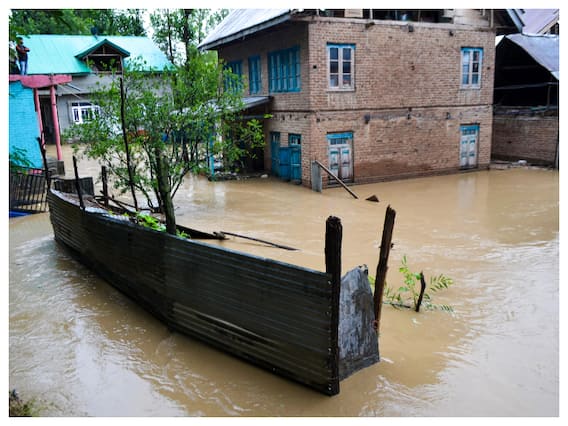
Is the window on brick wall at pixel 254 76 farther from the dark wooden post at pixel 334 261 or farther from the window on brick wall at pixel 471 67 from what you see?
the dark wooden post at pixel 334 261

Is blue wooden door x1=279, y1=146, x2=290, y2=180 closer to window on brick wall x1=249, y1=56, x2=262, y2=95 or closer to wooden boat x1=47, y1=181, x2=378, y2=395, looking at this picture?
window on brick wall x1=249, y1=56, x2=262, y2=95

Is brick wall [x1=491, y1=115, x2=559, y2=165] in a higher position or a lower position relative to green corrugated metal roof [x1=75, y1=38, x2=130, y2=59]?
lower

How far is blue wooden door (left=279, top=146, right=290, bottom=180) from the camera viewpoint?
1683cm

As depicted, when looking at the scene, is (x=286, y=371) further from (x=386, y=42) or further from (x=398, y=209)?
(x=386, y=42)

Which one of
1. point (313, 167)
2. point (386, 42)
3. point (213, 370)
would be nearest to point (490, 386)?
point (213, 370)

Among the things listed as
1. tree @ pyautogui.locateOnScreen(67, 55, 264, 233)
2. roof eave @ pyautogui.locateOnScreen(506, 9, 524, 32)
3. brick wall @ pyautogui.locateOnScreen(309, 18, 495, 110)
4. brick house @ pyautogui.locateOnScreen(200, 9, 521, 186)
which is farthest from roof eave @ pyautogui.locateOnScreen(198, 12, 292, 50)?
roof eave @ pyautogui.locateOnScreen(506, 9, 524, 32)

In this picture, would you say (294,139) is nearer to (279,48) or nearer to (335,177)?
(335,177)

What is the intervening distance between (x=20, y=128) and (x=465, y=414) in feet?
53.1

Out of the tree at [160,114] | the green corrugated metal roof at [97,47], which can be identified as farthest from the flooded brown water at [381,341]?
the green corrugated metal roof at [97,47]

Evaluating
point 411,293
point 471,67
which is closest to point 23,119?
point 411,293

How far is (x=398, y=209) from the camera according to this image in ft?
41.9

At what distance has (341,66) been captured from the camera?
15.2 metres

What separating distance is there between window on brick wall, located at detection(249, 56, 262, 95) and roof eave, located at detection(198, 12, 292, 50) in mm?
1094

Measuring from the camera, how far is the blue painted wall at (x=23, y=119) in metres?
15.8
